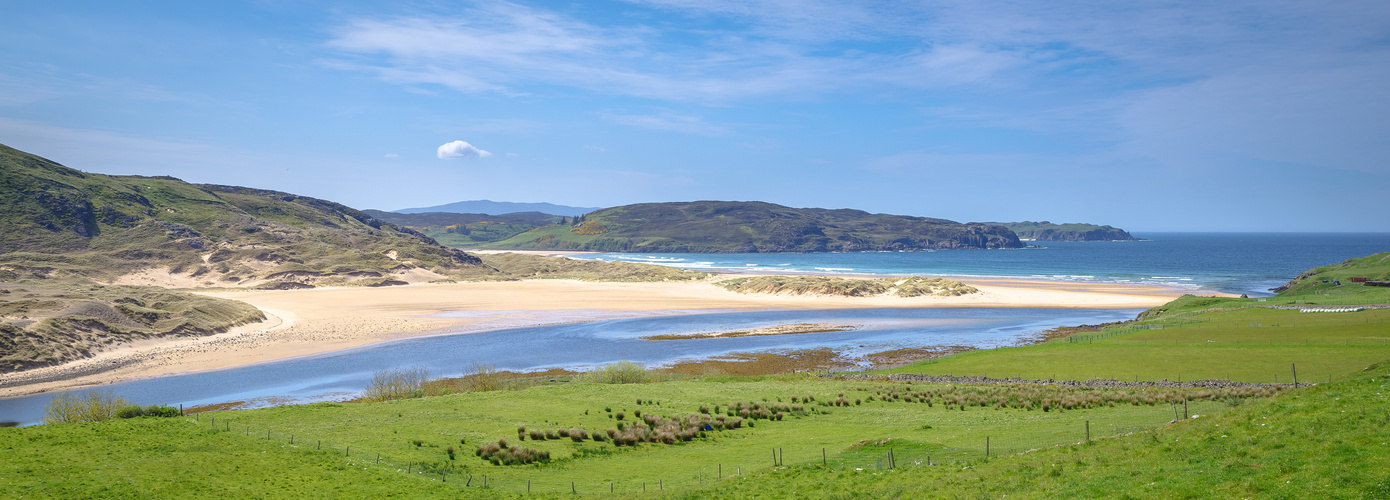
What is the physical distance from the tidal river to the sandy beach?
15.0ft

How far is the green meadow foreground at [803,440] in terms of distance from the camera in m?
14.9

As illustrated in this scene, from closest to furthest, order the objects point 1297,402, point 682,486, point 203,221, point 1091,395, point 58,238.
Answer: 1. point 1297,402
2. point 682,486
3. point 1091,395
4. point 58,238
5. point 203,221

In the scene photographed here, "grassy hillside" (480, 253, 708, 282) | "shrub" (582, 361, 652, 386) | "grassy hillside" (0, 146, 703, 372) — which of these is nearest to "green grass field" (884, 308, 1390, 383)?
"shrub" (582, 361, 652, 386)

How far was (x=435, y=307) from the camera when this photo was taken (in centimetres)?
9181

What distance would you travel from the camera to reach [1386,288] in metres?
66.7

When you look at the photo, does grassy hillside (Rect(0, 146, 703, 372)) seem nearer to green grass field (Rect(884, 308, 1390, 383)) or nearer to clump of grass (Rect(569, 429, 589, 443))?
clump of grass (Rect(569, 429, 589, 443))

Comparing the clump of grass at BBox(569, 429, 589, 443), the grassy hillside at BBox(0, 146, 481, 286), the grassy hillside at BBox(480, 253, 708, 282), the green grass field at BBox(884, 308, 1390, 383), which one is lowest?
the clump of grass at BBox(569, 429, 589, 443)

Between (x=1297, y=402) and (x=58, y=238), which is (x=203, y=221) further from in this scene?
(x=1297, y=402)

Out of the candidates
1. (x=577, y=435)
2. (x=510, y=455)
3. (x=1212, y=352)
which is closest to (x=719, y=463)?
(x=577, y=435)

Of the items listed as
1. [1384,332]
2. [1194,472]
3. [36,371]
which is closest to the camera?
[1194,472]

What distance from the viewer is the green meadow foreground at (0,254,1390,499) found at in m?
14.9

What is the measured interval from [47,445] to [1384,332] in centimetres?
6678

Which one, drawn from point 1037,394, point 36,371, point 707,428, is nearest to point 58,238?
point 36,371

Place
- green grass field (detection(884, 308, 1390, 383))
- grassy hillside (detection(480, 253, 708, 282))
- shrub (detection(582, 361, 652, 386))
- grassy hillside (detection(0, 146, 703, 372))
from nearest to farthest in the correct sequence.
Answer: green grass field (detection(884, 308, 1390, 383)) → shrub (detection(582, 361, 652, 386)) → grassy hillside (detection(0, 146, 703, 372)) → grassy hillside (detection(480, 253, 708, 282))
